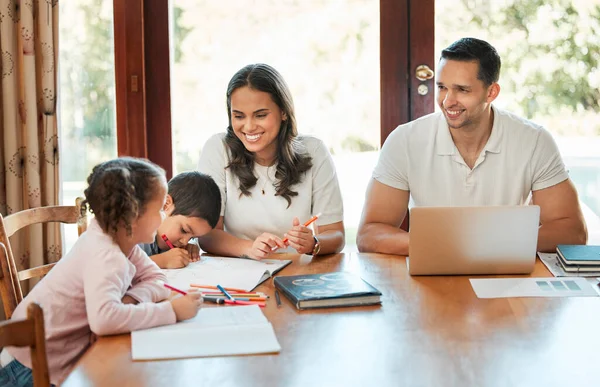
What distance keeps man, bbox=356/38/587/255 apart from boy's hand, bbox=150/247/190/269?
24.5 inches

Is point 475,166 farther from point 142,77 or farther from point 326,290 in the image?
point 142,77

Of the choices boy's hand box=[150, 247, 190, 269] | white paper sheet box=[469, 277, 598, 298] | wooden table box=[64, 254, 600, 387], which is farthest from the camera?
boy's hand box=[150, 247, 190, 269]

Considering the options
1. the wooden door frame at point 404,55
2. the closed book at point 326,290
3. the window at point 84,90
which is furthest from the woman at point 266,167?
the window at point 84,90

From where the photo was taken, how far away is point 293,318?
154 cm

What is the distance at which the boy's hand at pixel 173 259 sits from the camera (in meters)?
1.97

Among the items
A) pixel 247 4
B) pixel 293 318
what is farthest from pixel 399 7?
pixel 293 318

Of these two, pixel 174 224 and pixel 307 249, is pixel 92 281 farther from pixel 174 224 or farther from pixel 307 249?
pixel 307 249

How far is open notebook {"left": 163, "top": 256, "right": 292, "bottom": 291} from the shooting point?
182cm

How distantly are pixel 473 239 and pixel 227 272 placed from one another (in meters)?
0.63

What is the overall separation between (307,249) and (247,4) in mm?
1630

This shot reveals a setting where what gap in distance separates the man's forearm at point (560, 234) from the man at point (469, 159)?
0.07m

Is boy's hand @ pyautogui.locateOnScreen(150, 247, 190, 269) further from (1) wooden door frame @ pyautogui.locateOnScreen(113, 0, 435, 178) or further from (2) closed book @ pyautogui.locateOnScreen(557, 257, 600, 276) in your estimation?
(1) wooden door frame @ pyautogui.locateOnScreen(113, 0, 435, 178)

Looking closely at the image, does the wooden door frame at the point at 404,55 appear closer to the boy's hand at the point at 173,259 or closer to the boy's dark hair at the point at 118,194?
the boy's hand at the point at 173,259

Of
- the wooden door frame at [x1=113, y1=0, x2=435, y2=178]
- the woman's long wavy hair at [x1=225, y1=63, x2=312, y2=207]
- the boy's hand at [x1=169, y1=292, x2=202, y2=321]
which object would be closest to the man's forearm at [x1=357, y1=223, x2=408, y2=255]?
the woman's long wavy hair at [x1=225, y1=63, x2=312, y2=207]
